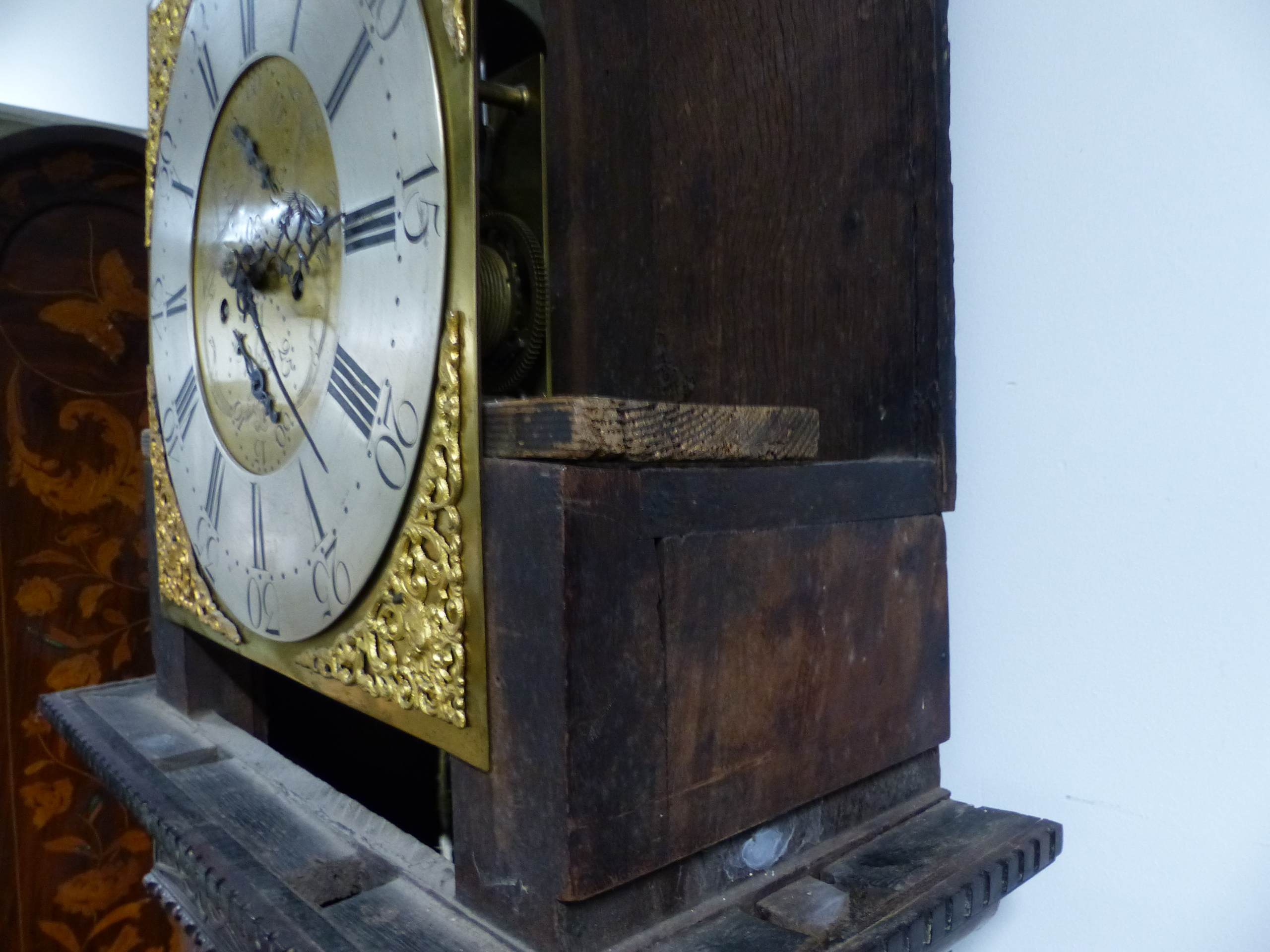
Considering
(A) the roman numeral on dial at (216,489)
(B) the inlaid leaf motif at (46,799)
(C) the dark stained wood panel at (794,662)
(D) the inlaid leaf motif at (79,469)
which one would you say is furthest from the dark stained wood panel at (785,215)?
(B) the inlaid leaf motif at (46,799)

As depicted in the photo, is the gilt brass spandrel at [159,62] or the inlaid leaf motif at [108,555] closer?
the gilt brass spandrel at [159,62]

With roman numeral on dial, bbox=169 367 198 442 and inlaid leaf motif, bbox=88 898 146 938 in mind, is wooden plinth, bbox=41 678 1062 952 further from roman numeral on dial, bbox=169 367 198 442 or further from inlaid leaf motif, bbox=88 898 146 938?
inlaid leaf motif, bbox=88 898 146 938

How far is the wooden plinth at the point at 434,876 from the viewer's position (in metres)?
0.60

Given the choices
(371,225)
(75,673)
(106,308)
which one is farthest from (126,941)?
(371,225)

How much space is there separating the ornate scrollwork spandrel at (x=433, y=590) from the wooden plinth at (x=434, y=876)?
0.13 meters

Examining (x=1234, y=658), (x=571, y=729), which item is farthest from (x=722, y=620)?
(x=1234, y=658)

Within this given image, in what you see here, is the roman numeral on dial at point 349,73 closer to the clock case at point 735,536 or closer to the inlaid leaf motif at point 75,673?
the clock case at point 735,536

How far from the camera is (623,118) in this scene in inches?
29.5

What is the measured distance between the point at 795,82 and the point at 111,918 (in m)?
1.65

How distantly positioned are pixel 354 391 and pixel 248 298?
0.82 feet

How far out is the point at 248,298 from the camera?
879 mm

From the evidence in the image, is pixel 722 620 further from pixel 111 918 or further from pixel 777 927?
pixel 111 918

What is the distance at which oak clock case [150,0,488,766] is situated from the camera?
62cm

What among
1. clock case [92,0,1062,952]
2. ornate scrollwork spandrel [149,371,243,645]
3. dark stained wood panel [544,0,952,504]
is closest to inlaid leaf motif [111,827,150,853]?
ornate scrollwork spandrel [149,371,243,645]
